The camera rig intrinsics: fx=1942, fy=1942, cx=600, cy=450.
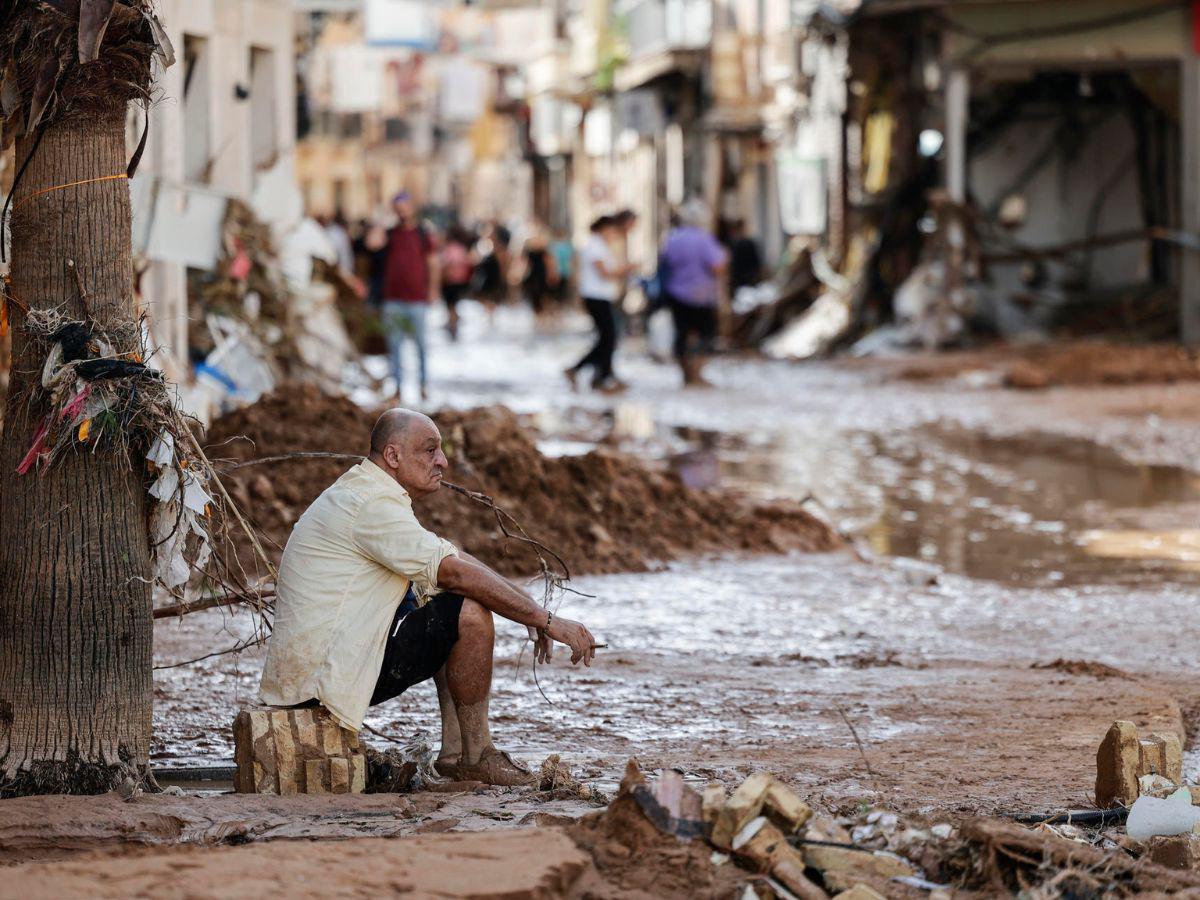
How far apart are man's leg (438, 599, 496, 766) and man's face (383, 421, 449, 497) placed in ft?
1.27

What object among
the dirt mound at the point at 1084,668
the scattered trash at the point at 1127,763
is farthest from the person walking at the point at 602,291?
the scattered trash at the point at 1127,763

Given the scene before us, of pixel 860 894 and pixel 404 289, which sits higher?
pixel 404 289

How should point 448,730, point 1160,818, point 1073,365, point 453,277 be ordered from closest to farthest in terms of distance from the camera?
1. point 1160,818
2. point 448,730
3. point 1073,365
4. point 453,277

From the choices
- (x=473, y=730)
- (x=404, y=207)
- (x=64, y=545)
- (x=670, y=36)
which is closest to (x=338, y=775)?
(x=473, y=730)

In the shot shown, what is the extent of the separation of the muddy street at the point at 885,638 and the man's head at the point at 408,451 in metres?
1.01

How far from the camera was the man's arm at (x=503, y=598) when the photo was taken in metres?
5.53

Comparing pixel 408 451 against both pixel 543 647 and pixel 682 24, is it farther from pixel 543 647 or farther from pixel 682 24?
pixel 682 24

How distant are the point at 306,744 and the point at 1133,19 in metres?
20.8

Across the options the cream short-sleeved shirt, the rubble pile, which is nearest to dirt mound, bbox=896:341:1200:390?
the cream short-sleeved shirt

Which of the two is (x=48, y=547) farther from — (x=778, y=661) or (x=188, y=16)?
(x=188, y=16)

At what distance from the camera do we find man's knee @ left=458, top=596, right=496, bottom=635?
564 centimetres

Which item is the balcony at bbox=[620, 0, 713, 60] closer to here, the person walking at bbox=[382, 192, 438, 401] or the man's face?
the person walking at bbox=[382, 192, 438, 401]

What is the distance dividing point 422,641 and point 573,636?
46 centimetres

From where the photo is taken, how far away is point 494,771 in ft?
18.6
